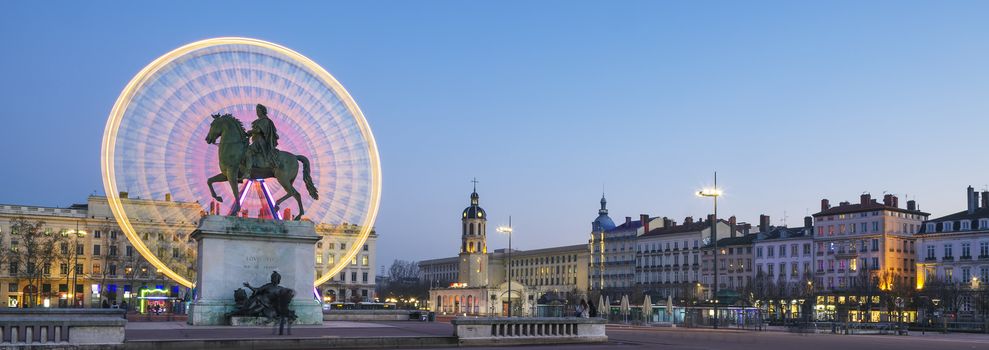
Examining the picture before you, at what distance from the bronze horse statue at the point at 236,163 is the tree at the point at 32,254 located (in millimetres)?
64846

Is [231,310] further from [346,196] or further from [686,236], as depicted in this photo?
[686,236]

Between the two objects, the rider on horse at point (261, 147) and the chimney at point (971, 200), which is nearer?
the rider on horse at point (261, 147)

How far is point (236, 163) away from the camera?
1607 inches

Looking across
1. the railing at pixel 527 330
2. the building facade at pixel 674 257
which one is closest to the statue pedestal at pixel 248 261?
the railing at pixel 527 330

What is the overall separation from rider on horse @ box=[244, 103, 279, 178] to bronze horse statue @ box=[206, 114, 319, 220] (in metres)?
0.15

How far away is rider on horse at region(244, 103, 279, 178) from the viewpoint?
4103cm

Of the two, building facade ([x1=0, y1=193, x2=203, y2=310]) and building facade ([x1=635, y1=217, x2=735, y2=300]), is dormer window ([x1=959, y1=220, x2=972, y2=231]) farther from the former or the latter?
building facade ([x1=0, y1=193, x2=203, y2=310])

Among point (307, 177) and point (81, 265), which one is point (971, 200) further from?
point (81, 265)

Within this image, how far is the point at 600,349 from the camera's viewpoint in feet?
107

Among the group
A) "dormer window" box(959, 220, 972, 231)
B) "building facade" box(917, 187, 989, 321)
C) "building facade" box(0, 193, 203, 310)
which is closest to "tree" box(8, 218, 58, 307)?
"building facade" box(0, 193, 203, 310)

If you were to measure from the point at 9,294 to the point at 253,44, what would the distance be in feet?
314

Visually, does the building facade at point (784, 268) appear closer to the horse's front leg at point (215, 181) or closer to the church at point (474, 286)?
the church at point (474, 286)

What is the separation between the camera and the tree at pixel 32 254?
348 feet

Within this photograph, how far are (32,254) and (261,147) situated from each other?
73429 mm
